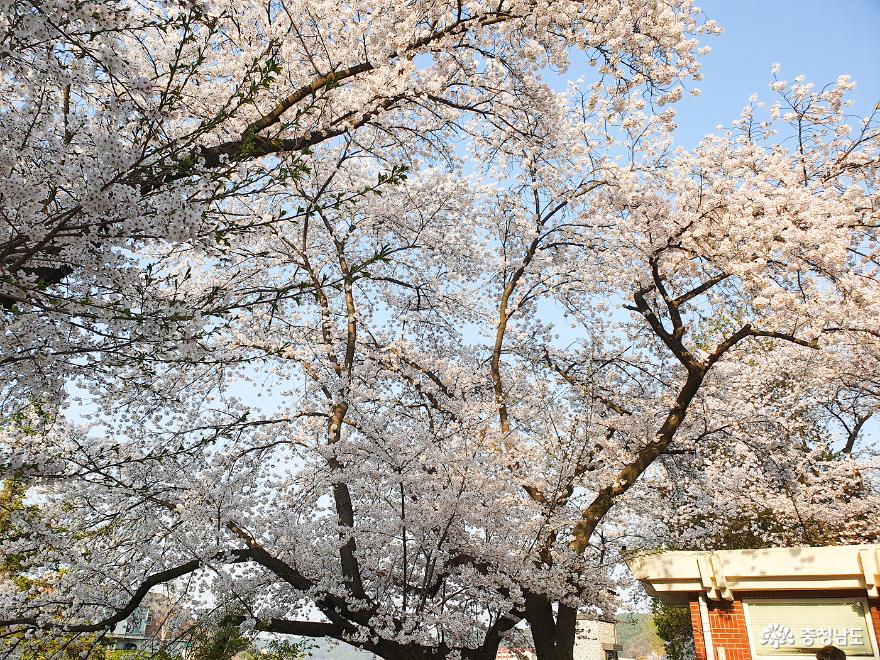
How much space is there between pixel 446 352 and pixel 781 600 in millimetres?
7473

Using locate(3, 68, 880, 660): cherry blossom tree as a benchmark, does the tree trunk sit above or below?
below

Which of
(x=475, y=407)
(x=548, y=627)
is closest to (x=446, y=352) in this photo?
(x=475, y=407)

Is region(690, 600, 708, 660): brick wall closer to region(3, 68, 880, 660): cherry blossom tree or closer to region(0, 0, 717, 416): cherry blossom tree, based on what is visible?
region(3, 68, 880, 660): cherry blossom tree

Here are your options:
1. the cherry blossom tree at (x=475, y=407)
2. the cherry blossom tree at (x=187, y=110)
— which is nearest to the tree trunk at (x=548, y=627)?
the cherry blossom tree at (x=475, y=407)

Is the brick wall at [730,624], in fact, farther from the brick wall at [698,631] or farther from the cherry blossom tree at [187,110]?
the cherry blossom tree at [187,110]

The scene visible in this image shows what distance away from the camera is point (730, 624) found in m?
6.55

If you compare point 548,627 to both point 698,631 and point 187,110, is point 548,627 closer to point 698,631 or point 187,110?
point 698,631

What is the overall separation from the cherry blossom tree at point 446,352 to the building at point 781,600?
2.24 metres

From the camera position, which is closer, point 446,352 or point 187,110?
point 187,110

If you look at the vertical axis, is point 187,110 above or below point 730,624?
above

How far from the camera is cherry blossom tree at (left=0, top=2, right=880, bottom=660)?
623 cm

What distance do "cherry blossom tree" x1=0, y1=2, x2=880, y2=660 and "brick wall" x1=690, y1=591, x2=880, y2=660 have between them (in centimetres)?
223

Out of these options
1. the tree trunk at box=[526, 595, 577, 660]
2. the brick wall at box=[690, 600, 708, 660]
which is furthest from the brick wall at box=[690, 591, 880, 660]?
the tree trunk at box=[526, 595, 577, 660]

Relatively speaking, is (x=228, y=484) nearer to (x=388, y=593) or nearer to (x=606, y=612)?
(x=388, y=593)
